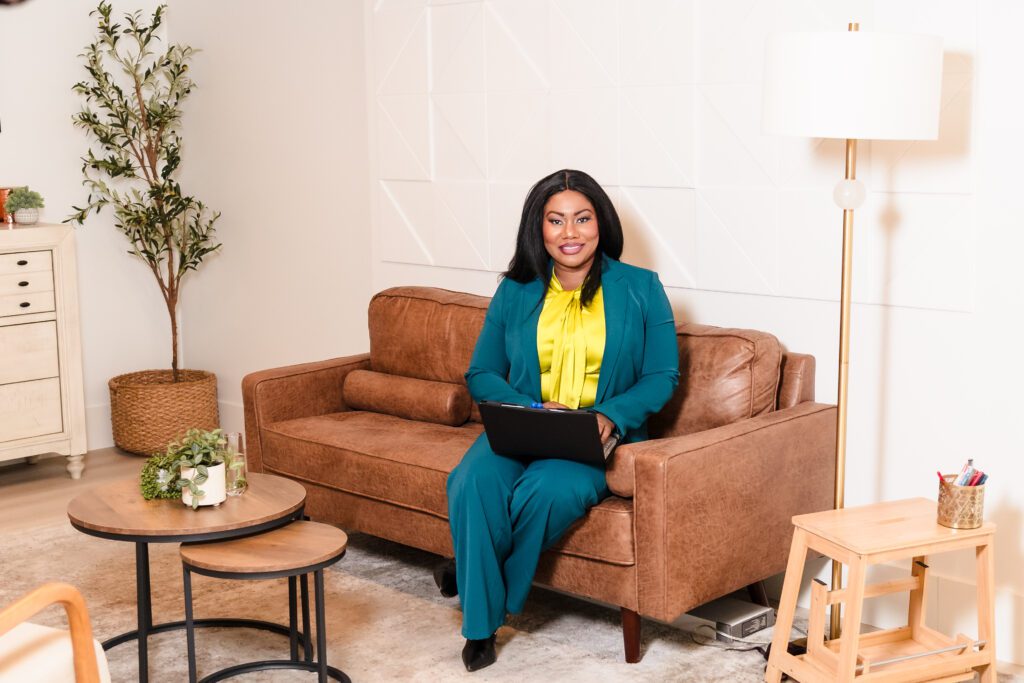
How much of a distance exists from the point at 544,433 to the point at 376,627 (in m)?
0.78

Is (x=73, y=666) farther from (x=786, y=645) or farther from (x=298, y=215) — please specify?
(x=298, y=215)

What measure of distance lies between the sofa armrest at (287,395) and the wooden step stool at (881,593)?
6.15 ft

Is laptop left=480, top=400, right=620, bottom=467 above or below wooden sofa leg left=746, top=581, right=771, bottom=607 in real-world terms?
above

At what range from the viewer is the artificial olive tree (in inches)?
212

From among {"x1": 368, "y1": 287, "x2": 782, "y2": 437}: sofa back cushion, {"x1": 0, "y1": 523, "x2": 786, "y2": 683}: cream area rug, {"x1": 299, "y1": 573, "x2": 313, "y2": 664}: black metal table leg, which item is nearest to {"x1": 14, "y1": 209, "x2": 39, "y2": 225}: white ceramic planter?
{"x1": 0, "y1": 523, "x2": 786, "y2": 683}: cream area rug

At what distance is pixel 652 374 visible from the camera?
337 cm

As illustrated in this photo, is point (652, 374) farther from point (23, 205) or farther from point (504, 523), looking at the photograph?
A: point (23, 205)

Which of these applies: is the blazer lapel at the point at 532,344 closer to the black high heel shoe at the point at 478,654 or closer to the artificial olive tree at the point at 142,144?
the black high heel shoe at the point at 478,654

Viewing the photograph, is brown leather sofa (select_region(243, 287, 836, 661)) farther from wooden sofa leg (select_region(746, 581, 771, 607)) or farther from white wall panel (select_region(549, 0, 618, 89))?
white wall panel (select_region(549, 0, 618, 89))

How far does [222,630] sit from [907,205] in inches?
87.2

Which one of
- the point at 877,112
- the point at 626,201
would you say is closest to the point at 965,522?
the point at 877,112

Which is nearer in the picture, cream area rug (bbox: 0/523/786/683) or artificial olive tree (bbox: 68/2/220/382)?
cream area rug (bbox: 0/523/786/683)

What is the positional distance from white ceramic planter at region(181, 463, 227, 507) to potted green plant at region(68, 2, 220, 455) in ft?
8.27

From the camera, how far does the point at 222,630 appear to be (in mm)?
3469
